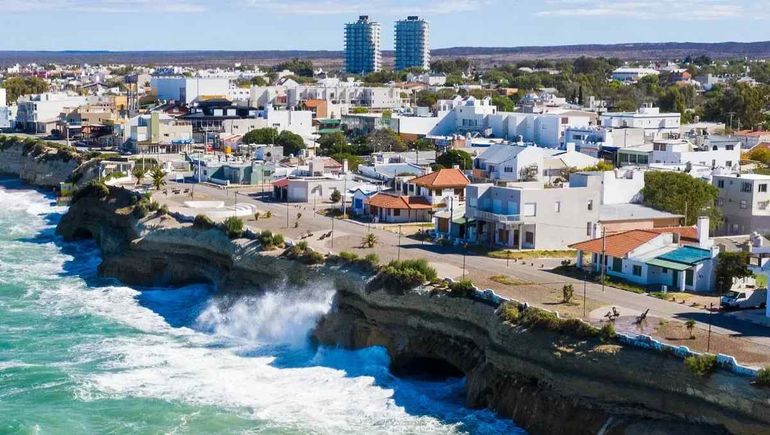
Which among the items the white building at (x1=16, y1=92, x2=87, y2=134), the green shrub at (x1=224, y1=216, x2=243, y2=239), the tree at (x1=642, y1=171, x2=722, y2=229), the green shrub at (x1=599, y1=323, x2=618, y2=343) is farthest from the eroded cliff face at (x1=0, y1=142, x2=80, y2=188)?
the green shrub at (x1=599, y1=323, x2=618, y2=343)

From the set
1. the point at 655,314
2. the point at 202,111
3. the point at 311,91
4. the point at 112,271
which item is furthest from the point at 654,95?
the point at 655,314

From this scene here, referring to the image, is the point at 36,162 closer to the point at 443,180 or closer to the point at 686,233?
the point at 443,180

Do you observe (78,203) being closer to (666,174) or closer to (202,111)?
(666,174)

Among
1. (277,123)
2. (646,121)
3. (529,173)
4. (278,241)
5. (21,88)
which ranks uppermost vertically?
(21,88)

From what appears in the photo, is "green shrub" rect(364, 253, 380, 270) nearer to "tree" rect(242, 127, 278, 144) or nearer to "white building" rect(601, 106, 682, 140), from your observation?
"white building" rect(601, 106, 682, 140)

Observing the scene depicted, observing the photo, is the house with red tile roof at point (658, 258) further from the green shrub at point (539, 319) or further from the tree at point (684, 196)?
the tree at point (684, 196)

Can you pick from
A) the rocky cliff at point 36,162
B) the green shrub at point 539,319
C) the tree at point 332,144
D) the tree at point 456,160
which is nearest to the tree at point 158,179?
the tree at point 456,160

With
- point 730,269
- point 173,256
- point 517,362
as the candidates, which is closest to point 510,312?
point 517,362
